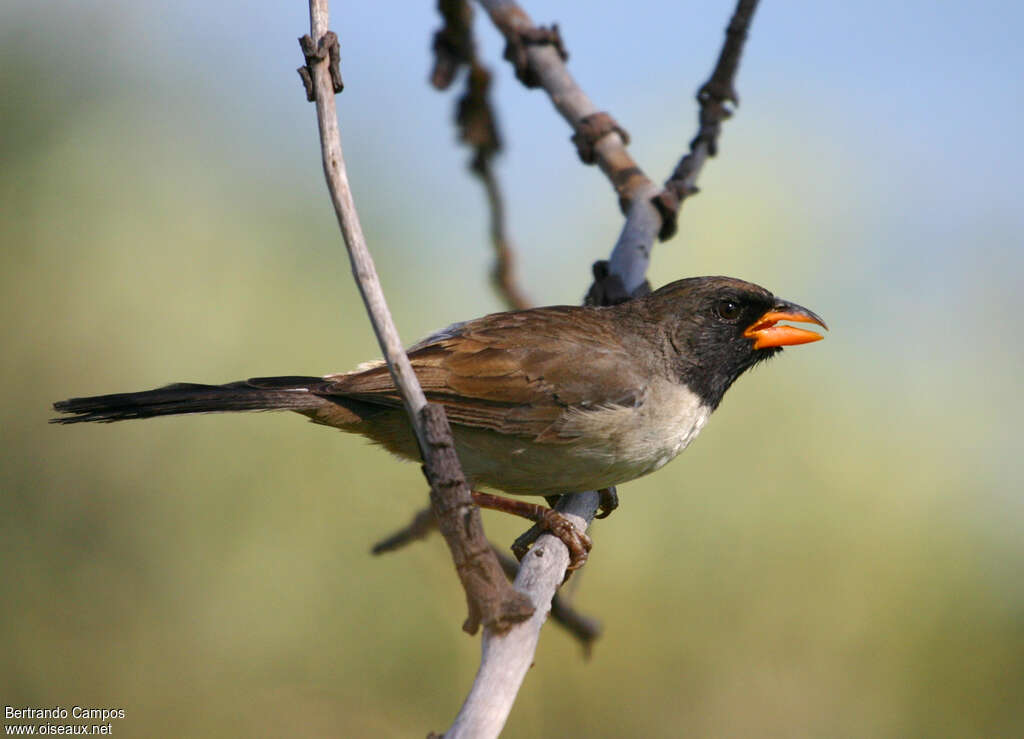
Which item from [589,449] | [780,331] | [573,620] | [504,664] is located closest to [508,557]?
[573,620]

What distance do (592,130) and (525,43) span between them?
54 centimetres

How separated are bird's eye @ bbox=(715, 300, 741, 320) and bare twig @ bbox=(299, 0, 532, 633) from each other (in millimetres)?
2103

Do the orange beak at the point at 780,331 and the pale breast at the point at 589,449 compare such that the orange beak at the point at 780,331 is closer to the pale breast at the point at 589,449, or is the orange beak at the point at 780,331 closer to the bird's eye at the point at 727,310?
the bird's eye at the point at 727,310

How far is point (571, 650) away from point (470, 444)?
159 cm

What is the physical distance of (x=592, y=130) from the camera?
4410 millimetres

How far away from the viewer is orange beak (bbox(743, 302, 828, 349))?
13.0ft

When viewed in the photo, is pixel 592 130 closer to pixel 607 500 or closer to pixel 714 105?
pixel 714 105

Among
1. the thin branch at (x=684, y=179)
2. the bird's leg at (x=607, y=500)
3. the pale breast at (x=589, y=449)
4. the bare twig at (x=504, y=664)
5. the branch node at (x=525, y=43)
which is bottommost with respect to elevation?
the bare twig at (x=504, y=664)

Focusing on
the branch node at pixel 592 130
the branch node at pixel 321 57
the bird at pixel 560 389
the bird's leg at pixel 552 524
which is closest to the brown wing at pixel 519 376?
the bird at pixel 560 389

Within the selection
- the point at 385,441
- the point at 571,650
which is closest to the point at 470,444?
the point at 385,441

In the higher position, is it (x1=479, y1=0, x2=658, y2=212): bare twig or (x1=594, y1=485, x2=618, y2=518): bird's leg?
(x1=479, y1=0, x2=658, y2=212): bare twig

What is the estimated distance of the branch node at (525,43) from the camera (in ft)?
14.8

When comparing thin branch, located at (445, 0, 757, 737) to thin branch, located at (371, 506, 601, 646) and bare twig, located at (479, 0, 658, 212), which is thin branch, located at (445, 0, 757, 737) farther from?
thin branch, located at (371, 506, 601, 646)

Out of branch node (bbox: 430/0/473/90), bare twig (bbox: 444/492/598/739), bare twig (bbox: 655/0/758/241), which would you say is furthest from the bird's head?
branch node (bbox: 430/0/473/90)
